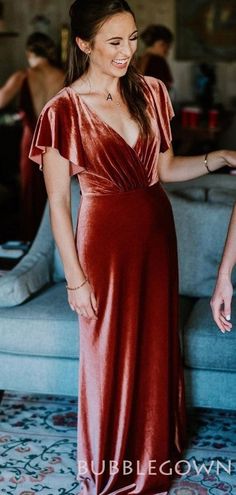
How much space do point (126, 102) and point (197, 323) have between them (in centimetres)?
96

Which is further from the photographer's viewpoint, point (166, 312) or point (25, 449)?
point (25, 449)

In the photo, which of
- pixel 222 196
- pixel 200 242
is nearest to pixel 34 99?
pixel 222 196

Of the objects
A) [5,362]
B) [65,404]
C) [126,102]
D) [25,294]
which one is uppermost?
[126,102]

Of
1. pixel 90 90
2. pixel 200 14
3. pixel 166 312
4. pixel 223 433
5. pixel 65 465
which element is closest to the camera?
pixel 90 90

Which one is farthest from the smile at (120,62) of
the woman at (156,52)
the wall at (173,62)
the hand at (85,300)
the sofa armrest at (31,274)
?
the wall at (173,62)

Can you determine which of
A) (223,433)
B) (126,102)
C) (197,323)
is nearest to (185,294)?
(197,323)

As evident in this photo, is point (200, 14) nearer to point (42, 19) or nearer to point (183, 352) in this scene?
point (42, 19)

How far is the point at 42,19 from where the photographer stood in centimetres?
849

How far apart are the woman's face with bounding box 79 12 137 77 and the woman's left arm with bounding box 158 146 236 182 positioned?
0.40 meters

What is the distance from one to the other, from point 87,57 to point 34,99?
138 inches

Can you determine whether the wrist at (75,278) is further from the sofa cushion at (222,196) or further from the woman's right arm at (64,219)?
the sofa cushion at (222,196)

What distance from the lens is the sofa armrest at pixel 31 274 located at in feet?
10.2

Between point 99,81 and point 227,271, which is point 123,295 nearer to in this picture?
point 227,271

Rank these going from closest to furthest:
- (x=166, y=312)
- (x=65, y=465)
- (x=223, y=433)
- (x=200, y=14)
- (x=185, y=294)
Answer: (x=166, y=312) < (x=65, y=465) < (x=223, y=433) < (x=185, y=294) < (x=200, y=14)
